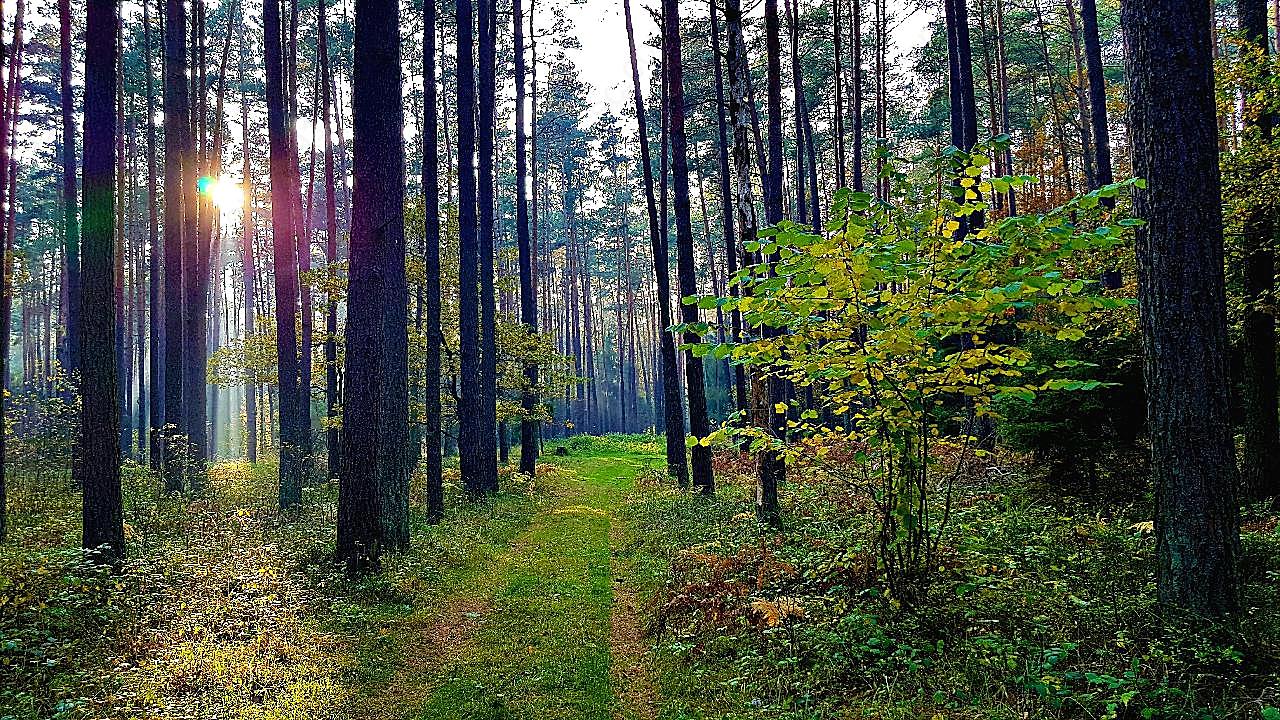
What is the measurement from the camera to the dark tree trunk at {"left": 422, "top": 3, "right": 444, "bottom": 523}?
42.8ft

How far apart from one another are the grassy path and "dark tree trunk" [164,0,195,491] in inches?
455

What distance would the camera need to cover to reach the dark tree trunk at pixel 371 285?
8.92 metres

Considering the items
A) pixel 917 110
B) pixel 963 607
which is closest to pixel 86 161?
pixel 963 607

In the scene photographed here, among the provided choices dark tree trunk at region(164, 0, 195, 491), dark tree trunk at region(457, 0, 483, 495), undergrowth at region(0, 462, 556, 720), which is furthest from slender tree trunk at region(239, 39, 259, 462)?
undergrowth at region(0, 462, 556, 720)

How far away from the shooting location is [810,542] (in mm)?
8344

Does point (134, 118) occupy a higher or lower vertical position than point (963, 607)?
higher

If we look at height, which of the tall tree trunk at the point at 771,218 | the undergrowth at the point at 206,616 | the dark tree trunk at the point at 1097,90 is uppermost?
the dark tree trunk at the point at 1097,90

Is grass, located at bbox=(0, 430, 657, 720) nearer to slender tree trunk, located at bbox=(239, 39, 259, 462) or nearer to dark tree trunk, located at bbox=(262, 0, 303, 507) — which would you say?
dark tree trunk, located at bbox=(262, 0, 303, 507)

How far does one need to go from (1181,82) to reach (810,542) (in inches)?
227

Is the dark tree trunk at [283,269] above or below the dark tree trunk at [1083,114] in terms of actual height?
below

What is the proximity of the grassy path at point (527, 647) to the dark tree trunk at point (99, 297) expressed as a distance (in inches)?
186

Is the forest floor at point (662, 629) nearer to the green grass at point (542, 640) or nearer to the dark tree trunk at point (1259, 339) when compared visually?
the green grass at point (542, 640)

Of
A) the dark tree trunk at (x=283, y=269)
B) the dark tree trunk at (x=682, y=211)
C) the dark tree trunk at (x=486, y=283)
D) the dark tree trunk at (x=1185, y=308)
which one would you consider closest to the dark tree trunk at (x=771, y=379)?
the dark tree trunk at (x=682, y=211)

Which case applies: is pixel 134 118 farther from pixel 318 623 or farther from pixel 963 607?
pixel 963 607
